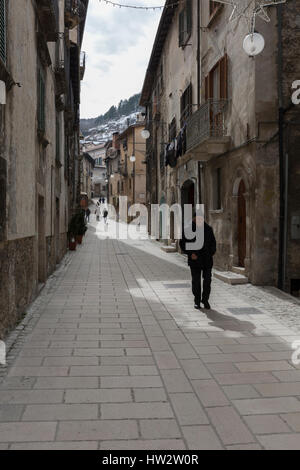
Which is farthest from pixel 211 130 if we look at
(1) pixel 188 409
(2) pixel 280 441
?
(2) pixel 280 441

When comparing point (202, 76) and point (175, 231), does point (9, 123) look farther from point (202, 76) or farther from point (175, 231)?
point (175, 231)

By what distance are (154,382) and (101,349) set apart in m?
1.38

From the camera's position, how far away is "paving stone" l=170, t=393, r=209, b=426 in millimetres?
3910

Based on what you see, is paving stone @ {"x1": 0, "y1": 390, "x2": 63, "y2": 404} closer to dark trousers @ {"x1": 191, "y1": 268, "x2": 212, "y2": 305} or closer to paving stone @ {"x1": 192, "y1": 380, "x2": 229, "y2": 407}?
paving stone @ {"x1": 192, "y1": 380, "x2": 229, "y2": 407}

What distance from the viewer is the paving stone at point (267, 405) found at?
13.5 ft

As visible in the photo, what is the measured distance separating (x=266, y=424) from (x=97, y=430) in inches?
54.0

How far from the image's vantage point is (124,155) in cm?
5697

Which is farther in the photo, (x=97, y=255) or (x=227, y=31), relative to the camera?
(x=97, y=255)

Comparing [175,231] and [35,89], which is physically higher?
[35,89]

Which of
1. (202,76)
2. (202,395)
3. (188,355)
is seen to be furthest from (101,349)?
(202,76)

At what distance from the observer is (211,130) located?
13484mm

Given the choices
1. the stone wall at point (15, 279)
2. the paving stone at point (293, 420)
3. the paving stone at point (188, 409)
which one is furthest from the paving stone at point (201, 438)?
the stone wall at point (15, 279)

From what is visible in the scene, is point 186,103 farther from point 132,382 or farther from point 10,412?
point 10,412

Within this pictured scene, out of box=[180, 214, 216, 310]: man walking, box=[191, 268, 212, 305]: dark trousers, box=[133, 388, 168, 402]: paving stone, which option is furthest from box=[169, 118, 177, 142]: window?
box=[133, 388, 168, 402]: paving stone
